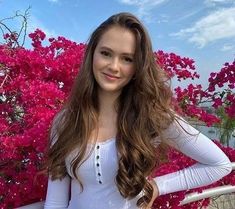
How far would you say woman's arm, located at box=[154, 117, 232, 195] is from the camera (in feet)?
4.81

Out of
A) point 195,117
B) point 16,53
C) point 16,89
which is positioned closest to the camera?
point 16,89

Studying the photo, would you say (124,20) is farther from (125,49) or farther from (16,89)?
(16,89)

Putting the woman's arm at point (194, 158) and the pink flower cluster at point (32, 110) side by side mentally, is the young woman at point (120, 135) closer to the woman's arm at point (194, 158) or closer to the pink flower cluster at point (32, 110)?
the woman's arm at point (194, 158)

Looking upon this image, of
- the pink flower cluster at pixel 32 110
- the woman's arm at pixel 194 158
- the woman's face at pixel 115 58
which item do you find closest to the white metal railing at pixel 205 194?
the pink flower cluster at pixel 32 110

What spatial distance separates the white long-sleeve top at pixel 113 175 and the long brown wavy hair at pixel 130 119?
29 mm

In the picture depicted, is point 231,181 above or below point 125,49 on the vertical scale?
below

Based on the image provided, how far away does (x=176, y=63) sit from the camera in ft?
8.95

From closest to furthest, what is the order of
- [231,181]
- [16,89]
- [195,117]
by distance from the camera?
[16,89], [231,181], [195,117]

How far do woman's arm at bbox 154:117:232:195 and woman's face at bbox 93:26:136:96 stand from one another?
9.6 inches

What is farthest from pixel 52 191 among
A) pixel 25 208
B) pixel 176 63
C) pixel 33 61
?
pixel 176 63

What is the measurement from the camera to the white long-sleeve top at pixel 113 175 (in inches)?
56.5

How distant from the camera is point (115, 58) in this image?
1415 millimetres

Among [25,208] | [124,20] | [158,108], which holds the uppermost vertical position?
[124,20]

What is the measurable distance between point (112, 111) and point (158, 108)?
0.17m
